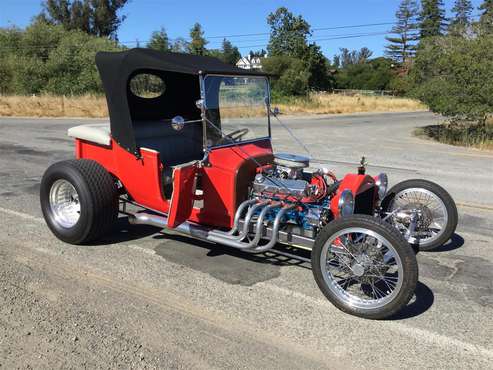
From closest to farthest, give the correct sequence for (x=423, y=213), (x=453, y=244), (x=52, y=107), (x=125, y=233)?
(x=423, y=213)
(x=453, y=244)
(x=125, y=233)
(x=52, y=107)

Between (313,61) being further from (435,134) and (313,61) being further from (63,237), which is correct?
(63,237)

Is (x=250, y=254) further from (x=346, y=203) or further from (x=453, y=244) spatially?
(x=453, y=244)

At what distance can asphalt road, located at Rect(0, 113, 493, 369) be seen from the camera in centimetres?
300

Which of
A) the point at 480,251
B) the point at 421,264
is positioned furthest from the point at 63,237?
the point at 480,251

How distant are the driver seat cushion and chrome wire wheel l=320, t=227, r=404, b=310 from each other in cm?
264

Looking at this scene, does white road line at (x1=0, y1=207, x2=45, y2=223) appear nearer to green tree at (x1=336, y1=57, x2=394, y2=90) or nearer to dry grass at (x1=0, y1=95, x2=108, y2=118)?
dry grass at (x1=0, y1=95, x2=108, y2=118)

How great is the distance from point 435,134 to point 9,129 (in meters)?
16.5

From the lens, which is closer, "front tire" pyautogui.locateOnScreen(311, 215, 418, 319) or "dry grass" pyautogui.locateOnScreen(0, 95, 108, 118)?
"front tire" pyautogui.locateOnScreen(311, 215, 418, 319)

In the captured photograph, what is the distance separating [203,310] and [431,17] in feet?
300

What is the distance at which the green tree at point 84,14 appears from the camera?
57938 millimetres

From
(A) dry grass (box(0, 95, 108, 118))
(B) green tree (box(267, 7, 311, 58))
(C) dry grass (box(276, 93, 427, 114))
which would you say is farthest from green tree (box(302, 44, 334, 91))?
(A) dry grass (box(0, 95, 108, 118))

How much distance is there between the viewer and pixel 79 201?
189 inches

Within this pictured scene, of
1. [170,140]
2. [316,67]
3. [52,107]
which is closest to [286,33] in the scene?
[316,67]

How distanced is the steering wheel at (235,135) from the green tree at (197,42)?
1668 inches
